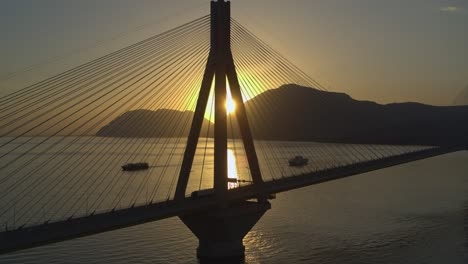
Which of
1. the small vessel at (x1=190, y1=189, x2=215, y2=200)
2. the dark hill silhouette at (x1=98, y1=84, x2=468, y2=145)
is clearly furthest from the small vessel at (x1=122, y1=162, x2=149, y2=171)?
the dark hill silhouette at (x1=98, y1=84, x2=468, y2=145)

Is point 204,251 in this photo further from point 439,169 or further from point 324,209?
point 439,169

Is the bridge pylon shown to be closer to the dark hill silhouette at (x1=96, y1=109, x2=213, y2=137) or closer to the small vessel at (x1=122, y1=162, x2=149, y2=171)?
the dark hill silhouette at (x1=96, y1=109, x2=213, y2=137)

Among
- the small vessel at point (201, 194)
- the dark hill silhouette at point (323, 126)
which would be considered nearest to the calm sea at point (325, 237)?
the small vessel at point (201, 194)

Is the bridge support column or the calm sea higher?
the bridge support column

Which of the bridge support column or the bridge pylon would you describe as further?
the bridge support column

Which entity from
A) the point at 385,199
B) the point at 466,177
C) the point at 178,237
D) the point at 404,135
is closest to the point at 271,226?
the point at 178,237

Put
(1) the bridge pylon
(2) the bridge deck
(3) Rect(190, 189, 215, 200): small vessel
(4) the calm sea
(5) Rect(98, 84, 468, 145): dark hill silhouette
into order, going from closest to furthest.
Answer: (2) the bridge deck, (1) the bridge pylon, (3) Rect(190, 189, 215, 200): small vessel, (4) the calm sea, (5) Rect(98, 84, 468, 145): dark hill silhouette

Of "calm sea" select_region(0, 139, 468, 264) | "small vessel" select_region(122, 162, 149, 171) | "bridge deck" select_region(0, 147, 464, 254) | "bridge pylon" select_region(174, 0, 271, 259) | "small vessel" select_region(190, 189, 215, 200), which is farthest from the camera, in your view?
"small vessel" select_region(122, 162, 149, 171)

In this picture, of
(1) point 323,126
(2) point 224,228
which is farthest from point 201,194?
(1) point 323,126
